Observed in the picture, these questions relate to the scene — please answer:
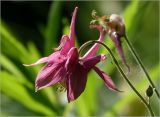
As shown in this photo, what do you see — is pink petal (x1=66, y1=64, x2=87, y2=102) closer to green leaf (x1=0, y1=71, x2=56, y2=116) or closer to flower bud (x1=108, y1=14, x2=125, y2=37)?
flower bud (x1=108, y1=14, x2=125, y2=37)

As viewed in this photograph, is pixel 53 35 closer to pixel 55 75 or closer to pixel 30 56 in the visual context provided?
pixel 30 56

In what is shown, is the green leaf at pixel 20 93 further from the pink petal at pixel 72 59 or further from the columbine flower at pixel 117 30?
the columbine flower at pixel 117 30

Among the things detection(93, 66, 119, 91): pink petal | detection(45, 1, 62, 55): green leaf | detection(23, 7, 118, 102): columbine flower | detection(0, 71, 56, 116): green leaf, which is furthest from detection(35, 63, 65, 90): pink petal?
detection(45, 1, 62, 55): green leaf

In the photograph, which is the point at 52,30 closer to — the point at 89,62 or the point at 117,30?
the point at 89,62

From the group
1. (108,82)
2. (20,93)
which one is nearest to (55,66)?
(108,82)

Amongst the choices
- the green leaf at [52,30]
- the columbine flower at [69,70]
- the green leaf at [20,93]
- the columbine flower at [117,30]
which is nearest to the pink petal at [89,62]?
the columbine flower at [69,70]

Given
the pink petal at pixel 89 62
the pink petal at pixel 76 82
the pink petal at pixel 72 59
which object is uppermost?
the pink petal at pixel 72 59

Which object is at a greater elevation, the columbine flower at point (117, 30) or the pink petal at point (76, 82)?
the columbine flower at point (117, 30)
